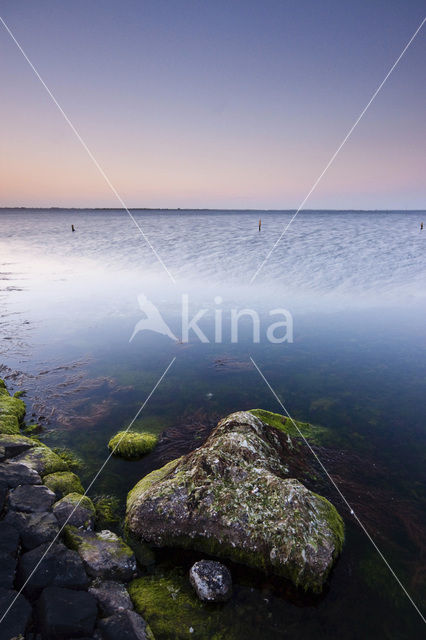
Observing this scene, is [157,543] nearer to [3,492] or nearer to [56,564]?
[56,564]

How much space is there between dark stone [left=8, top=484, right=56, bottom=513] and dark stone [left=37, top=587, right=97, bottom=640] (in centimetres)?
192

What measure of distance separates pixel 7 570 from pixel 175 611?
97.3 inches

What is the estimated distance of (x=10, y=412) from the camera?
390 inches

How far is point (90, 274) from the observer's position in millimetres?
36219

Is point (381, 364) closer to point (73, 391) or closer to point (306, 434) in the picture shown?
point (306, 434)

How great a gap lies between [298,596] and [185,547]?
6.49 ft

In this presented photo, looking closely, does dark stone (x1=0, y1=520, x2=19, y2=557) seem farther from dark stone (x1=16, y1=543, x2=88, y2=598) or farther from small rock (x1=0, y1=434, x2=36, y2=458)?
small rock (x1=0, y1=434, x2=36, y2=458)

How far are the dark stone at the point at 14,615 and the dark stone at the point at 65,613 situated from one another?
0.57 ft

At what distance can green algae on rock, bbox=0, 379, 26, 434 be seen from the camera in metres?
9.11

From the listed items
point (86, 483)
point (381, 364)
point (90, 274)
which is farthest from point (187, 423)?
point (90, 274)

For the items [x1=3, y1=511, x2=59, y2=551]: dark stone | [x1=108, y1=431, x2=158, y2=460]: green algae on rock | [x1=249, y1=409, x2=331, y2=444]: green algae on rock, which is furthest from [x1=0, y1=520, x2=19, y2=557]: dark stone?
[x1=249, y1=409, x2=331, y2=444]: green algae on rock

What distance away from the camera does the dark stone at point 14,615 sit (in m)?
4.06

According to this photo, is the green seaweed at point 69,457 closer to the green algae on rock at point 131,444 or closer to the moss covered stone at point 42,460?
the moss covered stone at point 42,460

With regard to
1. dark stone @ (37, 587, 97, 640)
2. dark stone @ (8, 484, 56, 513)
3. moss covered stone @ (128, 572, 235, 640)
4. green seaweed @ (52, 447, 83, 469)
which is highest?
dark stone @ (37, 587, 97, 640)
